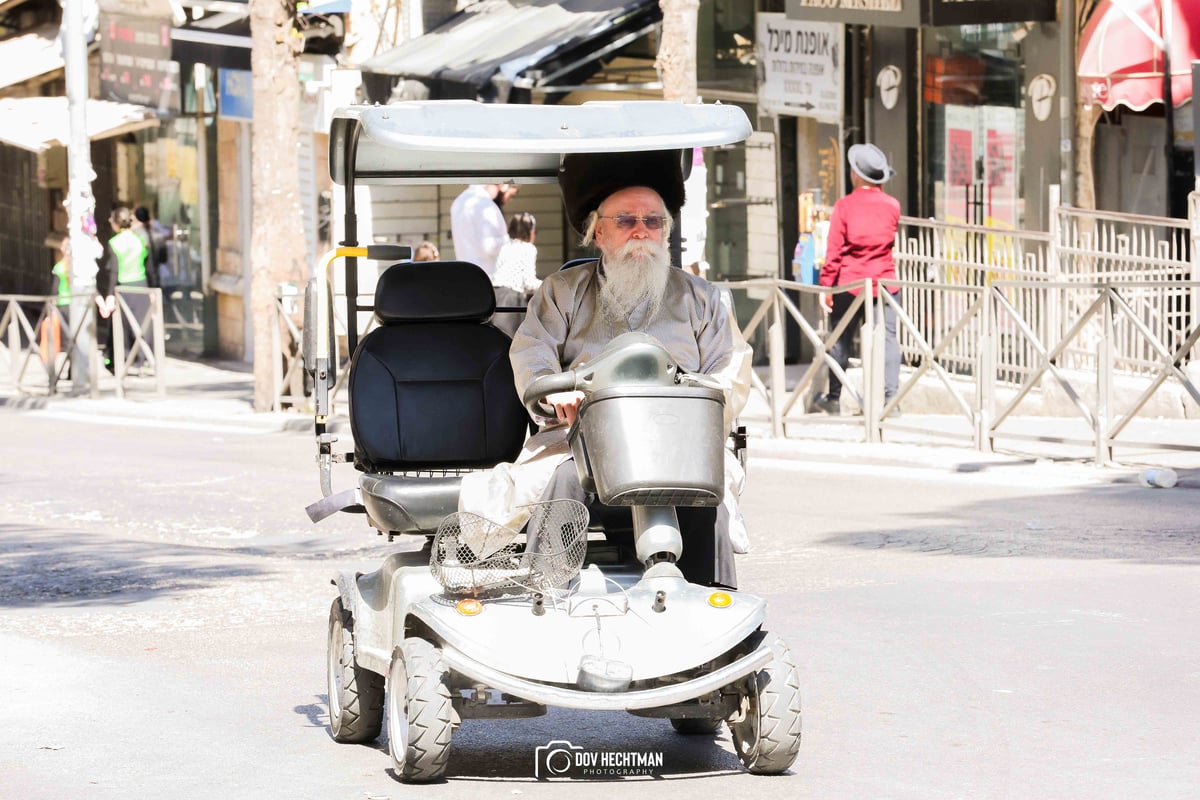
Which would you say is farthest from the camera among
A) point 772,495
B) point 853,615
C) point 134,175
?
point 134,175

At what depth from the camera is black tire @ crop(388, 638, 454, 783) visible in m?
5.76

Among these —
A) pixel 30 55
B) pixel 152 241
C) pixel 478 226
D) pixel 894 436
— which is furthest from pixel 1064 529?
pixel 30 55

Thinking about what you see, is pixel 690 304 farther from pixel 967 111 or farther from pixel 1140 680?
pixel 967 111

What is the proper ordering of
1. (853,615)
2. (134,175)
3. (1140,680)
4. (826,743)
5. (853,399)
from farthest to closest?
(134,175), (853,399), (853,615), (1140,680), (826,743)

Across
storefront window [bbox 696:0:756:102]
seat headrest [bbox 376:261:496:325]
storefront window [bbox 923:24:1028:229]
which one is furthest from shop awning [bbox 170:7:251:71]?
seat headrest [bbox 376:261:496:325]

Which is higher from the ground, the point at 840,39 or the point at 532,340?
the point at 840,39

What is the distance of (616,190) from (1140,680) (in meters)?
2.39

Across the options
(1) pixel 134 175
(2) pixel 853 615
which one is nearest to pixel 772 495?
(2) pixel 853 615

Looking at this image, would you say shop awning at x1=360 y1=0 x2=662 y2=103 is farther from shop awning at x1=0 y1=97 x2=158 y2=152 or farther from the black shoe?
the black shoe

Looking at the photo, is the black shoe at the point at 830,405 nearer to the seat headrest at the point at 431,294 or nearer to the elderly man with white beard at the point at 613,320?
the seat headrest at the point at 431,294

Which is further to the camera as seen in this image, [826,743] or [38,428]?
[38,428]

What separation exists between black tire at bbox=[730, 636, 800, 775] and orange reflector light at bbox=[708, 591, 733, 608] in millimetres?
159

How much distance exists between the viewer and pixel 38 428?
18.8 m

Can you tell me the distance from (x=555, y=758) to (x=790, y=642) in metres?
2.35
